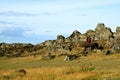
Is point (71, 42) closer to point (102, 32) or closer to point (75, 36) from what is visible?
point (102, 32)

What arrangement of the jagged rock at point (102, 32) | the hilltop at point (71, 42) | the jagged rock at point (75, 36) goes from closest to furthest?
1. the hilltop at point (71, 42)
2. the jagged rock at point (102, 32)
3. the jagged rock at point (75, 36)

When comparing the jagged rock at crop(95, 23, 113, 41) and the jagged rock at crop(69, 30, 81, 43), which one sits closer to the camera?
the jagged rock at crop(95, 23, 113, 41)

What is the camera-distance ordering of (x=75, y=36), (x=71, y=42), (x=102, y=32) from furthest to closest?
(x=75, y=36) → (x=102, y=32) → (x=71, y=42)

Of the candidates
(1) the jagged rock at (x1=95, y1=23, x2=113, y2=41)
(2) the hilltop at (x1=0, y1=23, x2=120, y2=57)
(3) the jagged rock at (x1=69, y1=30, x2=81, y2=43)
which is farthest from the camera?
(3) the jagged rock at (x1=69, y1=30, x2=81, y2=43)

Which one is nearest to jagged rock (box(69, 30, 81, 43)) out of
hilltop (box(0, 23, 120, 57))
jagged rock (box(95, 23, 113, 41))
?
hilltop (box(0, 23, 120, 57))

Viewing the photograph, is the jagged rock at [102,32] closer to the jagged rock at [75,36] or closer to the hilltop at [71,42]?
the hilltop at [71,42]

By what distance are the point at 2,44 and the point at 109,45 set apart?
6155 centimetres

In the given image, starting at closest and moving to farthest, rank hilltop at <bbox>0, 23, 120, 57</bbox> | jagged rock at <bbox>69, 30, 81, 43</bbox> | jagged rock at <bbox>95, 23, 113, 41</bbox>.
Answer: hilltop at <bbox>0, 23, 120, 57</bbox> → jagged rock at <bbox>95, 23, 113, 41</bbox> → jagged rock at <bbox>69, 30, 81, 43</bbox>

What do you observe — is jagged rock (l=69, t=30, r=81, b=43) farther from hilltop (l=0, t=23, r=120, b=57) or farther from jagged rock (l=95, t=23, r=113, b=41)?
jagged rock (l=95, t=23, r=113, b=41)

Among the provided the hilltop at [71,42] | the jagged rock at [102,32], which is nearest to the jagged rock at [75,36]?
the hilltop at [71,42]

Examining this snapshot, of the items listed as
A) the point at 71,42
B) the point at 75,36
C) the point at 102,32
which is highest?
the point at 102,32

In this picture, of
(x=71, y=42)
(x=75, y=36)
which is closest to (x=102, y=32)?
(x=71, y=42)

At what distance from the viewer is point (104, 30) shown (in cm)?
13325

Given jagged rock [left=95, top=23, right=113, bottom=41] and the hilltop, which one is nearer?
the hilltop
